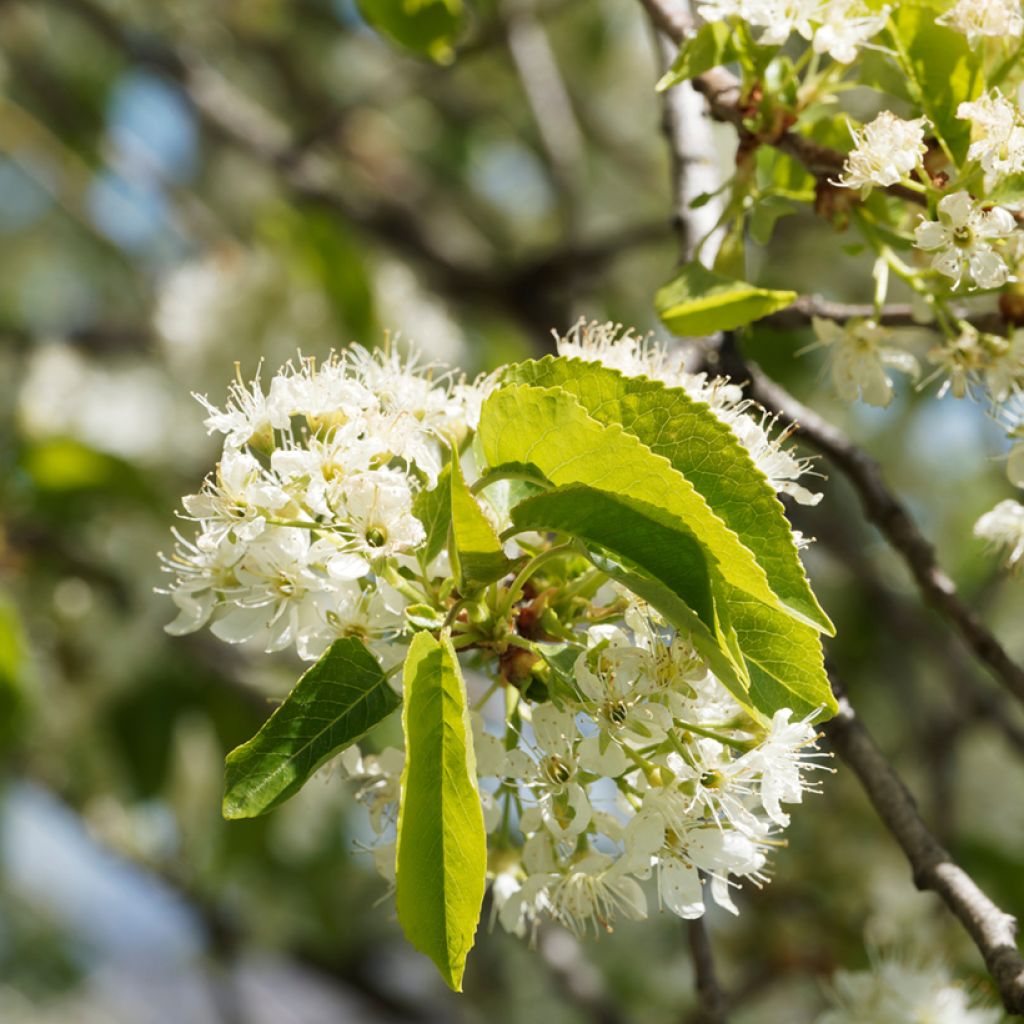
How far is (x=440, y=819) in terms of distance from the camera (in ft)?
3.33

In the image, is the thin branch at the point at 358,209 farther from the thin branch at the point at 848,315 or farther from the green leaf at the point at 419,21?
the thin branch at the point at 848,315

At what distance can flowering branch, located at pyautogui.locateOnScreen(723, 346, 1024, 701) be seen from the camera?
4.99 ft

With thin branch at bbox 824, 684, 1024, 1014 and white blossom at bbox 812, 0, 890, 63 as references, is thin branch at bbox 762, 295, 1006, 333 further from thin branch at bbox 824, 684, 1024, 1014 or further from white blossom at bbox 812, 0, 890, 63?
thin branch at bbox 824, 684, 1024, 1014

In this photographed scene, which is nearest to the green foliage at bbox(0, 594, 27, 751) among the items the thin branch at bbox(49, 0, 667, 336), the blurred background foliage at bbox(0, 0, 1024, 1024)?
the blurred background foliage at bbox(0, 0, 1024, 1024)

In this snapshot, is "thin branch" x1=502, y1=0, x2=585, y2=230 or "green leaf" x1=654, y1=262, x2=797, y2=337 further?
"thin branch" x1=502, y1=0, x2=585, y2=230

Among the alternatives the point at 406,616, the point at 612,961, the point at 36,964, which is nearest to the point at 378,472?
the point at 406,616

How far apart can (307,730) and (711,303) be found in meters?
0.61

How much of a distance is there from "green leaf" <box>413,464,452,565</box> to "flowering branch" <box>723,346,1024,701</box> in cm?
55

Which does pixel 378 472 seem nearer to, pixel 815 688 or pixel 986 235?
pixel 815 688

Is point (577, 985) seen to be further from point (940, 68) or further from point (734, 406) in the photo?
point (940, 68)

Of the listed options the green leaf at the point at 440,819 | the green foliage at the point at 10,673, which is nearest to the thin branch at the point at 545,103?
the green foliage at the point at 10,673

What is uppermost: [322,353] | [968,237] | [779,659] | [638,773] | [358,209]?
[968,237]

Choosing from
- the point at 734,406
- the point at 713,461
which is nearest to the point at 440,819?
the point at 713,461

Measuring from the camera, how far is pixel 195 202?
4.44 m
